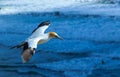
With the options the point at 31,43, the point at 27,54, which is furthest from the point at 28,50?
the point at 31,43

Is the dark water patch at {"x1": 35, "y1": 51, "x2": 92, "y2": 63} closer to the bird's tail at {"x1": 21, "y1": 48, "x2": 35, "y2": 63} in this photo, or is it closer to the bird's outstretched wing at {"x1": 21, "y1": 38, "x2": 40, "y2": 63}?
the bird's outstretched wing at {"x1": 21, "y1": 38, "x2": 40, "y2": 63}

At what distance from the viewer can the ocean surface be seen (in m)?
10.0

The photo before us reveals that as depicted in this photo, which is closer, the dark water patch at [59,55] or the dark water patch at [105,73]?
the dark water patch at [105,73]

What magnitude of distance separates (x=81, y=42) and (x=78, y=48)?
524 millimetres

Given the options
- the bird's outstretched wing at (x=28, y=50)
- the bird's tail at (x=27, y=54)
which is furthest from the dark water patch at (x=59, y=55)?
the bird's tail at (x=27, y=54)

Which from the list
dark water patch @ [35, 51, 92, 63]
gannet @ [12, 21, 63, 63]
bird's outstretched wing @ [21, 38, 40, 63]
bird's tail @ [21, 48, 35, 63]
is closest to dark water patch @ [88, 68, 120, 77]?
dark water patch @ [35, 51, 92, 63]

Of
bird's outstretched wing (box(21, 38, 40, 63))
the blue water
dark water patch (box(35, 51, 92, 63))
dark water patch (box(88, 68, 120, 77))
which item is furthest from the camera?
dark water patch (box(35, 51, 92, 63))

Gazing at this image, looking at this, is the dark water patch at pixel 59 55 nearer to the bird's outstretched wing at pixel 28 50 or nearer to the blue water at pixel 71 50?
the blue water at pixel 71 50

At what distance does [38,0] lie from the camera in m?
21.1

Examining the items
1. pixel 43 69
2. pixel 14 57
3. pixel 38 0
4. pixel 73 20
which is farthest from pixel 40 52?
pixel 38 0

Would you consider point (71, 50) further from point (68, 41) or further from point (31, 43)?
point (31, 43)

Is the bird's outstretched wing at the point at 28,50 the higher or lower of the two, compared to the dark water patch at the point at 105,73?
higher

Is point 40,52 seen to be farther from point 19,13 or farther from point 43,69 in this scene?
point 19,13

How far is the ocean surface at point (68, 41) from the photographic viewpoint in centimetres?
1005
